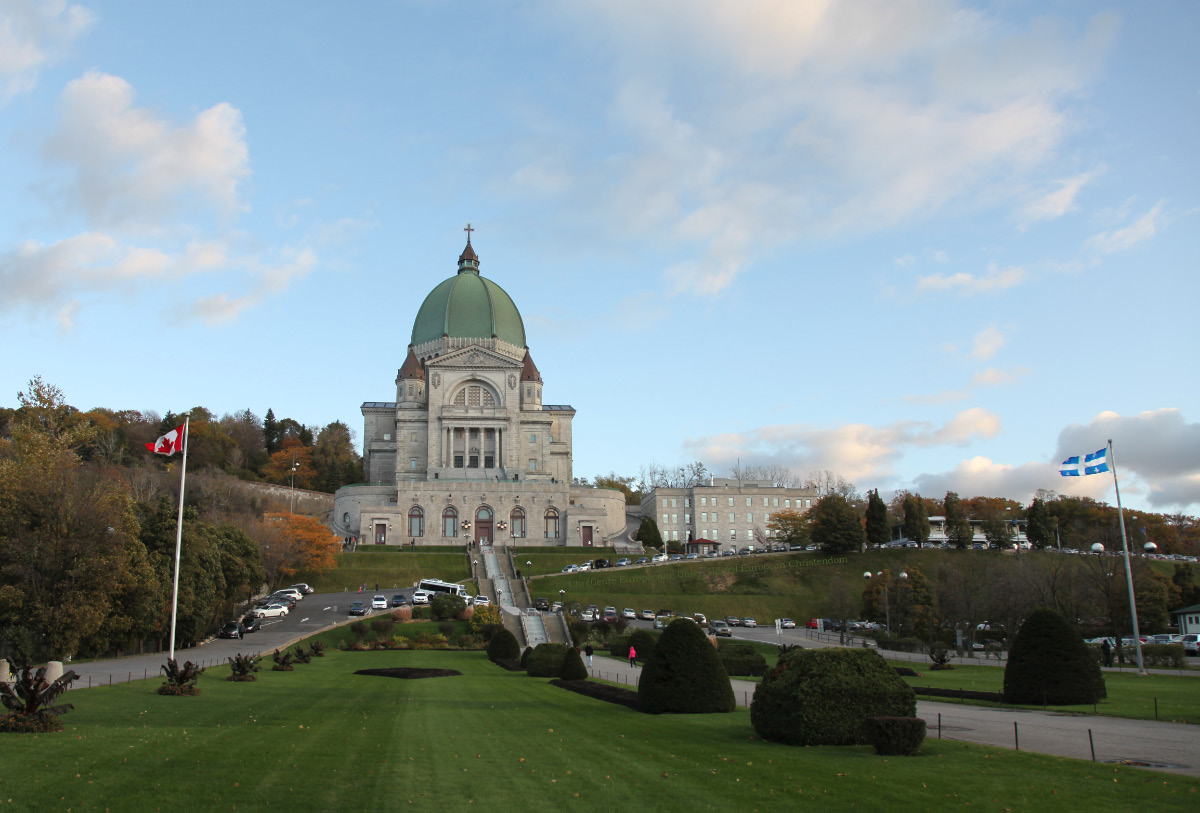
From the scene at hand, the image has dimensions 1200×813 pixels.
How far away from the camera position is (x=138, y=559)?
41000 mm

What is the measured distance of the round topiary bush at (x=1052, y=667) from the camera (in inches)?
925

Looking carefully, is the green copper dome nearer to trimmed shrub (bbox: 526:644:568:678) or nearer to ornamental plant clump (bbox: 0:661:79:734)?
trimmed shrub (bbox: 526:644:568:678)

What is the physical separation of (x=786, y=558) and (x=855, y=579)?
310 inches

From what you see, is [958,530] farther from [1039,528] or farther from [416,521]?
[416,521]

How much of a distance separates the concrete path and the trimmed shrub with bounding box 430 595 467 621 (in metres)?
36.8

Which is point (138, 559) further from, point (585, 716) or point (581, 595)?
point (581, 595)

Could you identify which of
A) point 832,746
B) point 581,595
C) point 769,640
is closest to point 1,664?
point 832,746

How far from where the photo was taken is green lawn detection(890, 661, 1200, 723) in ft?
72.6

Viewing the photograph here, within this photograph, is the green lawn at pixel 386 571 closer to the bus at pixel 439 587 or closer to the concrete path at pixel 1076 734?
the bus at pixel 439 587

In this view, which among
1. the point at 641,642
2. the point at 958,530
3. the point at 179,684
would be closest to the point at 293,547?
the point at 641,642

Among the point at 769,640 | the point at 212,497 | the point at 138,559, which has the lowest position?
the point at 769,640

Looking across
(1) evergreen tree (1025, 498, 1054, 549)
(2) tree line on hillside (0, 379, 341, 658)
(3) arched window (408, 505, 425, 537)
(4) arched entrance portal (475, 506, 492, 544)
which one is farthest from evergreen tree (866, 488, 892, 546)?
(2) tree line on hillside (0, 379, 341, 658)

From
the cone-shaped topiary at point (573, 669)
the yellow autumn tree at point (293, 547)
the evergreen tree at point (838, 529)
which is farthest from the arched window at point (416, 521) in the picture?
the cone-shaped topiary at point (573, 669)

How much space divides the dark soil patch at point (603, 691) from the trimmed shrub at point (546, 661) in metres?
3.95
